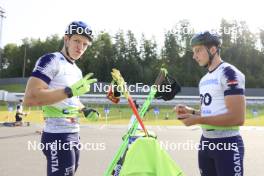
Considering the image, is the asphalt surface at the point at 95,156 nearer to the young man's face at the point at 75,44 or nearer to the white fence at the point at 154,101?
the young man's face at the point at 75,44

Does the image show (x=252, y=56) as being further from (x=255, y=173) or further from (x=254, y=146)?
(x=255, y=173)

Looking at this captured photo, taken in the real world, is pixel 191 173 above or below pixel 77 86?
below

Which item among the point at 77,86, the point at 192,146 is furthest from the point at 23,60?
the point at 77,86

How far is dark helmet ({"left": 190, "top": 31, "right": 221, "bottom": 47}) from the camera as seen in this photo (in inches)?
150

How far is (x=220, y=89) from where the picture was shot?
143 inches

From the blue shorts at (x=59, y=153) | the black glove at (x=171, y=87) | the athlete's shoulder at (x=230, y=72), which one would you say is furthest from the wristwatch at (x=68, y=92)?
the athlete's shoulder at (x=230, y=72)

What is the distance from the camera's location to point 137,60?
2601 inches

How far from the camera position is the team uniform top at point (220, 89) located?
11.5 ft

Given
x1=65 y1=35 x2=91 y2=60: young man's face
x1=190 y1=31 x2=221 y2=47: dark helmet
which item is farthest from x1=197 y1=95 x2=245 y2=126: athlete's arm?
x1=65 y1=35 x2=91 y2=60: young man's face

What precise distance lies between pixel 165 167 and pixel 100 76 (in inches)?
2351

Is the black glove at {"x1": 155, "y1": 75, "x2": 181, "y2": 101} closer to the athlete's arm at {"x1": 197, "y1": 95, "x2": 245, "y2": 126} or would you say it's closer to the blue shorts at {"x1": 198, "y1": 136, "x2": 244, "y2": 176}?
the blue shorts at {"x1": 198, "y1": 136, "x2": 244, "y2": 176}

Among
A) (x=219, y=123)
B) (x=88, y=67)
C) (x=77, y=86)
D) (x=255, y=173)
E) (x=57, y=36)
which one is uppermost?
(x=57, y=36)

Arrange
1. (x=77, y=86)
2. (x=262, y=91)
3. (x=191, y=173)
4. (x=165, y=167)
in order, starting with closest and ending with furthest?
(x=165, y=167)
(x=77, y=86)
(x=191, y=173)
(x=262, y=91)

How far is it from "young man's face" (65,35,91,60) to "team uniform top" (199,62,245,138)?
1.27m
